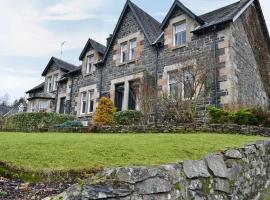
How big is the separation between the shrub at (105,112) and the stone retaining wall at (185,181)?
474 inches

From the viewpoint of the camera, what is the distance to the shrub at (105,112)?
19.1m

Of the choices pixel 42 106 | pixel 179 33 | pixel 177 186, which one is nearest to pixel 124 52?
pixel 179 33

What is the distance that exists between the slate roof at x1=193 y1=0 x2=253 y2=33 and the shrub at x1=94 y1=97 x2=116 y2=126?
22.8 feet

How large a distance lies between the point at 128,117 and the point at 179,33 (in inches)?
249

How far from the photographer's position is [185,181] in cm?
530

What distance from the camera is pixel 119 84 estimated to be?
22266 mm

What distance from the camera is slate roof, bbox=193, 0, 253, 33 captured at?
17.5 metres

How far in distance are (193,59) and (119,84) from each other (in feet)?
20.3

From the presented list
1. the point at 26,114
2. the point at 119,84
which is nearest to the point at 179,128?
the point at 119,84

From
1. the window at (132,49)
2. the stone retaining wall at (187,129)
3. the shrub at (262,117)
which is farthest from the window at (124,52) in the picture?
the shrub at (262,117)

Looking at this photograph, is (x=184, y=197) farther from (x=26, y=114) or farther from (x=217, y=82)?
(x=26, y=114)

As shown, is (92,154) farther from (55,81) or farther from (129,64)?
(55,81)

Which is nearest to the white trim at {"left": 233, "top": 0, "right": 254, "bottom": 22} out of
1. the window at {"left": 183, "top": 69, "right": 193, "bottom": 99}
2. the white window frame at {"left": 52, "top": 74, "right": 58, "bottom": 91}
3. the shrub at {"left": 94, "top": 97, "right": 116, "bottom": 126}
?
the window at {"left": 183, "top": 69, "right": 193, "bottom": 99}

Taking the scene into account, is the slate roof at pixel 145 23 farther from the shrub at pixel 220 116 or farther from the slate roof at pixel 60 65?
the shrub at pixel 220 116
